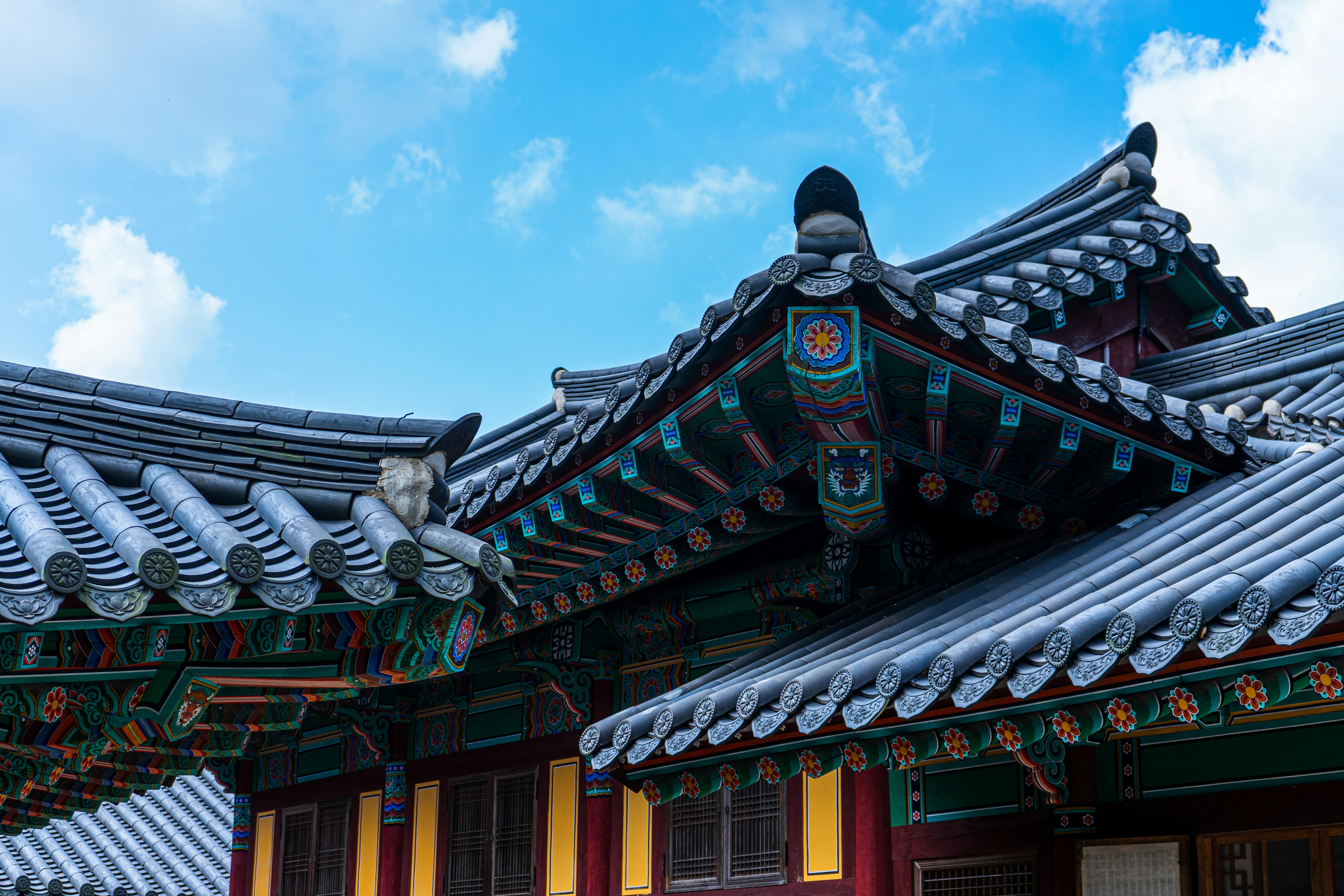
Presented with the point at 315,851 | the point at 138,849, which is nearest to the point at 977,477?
the point at 315,851

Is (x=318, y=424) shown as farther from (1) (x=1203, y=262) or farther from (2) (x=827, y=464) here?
(1) (x=1203, y=262)

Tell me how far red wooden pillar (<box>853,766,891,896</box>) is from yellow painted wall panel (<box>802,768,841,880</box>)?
36cm

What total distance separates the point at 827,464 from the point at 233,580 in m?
3.56

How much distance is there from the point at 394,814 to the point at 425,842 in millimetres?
424

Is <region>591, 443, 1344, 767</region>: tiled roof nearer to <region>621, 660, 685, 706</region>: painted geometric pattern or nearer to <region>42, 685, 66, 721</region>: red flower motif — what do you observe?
<region>621, 660, 685, 706</region>: painted geometric pattern

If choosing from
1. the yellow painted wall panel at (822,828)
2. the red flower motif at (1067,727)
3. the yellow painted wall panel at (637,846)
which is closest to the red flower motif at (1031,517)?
the yellow painted wall panel at (822,828)

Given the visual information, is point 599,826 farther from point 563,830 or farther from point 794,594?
point 794,594

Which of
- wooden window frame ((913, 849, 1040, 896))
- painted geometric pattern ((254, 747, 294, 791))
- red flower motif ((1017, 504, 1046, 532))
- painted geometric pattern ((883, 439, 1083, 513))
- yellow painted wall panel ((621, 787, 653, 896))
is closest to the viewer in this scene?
wooden window frame ((913, 849, 1040, 896))

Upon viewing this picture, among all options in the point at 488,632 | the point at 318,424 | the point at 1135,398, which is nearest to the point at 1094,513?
the point at 1135,398

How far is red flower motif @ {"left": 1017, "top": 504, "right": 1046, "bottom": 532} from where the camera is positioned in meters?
8.10

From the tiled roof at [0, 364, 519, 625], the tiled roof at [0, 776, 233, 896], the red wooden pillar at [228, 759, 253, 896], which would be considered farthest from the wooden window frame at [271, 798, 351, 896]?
the tiled roof at [0, 364, 519, 625]

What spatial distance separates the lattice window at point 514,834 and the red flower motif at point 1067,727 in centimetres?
583

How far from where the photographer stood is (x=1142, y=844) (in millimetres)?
6875

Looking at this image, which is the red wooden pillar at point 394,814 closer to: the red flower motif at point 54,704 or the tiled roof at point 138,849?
the tiled roof at point 138,849
